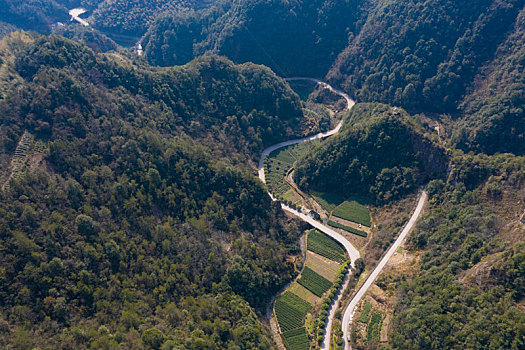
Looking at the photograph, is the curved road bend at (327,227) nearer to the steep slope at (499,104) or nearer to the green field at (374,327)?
the green field at (374,327)

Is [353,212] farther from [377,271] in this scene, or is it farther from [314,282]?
[314,282]

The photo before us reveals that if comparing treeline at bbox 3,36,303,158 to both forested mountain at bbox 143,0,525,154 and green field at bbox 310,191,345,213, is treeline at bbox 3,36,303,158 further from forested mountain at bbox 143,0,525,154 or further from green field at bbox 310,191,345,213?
forested mountain at bbox 143,0,525,154

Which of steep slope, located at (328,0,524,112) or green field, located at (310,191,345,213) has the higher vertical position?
steep slope, located at (328,0,524,112)

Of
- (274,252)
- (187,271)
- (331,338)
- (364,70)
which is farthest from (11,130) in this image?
(364,70)

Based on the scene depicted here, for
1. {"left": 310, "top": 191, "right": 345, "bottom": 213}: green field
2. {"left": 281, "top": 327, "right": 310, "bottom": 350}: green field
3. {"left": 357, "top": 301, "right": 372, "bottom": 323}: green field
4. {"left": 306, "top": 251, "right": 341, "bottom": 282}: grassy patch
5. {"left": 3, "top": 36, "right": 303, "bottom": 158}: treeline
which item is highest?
{"left": 3, "top": 36, "right": 303, "bottom": 158}: treeline

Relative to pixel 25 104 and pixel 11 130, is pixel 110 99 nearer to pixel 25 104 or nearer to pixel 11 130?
pixel 25 104

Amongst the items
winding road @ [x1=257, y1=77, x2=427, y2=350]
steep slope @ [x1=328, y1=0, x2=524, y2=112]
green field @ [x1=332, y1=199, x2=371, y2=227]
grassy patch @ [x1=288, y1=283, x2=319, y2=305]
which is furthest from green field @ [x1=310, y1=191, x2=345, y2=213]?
steep slope @ [x1=328, y1=0, x2=524, y2=112]

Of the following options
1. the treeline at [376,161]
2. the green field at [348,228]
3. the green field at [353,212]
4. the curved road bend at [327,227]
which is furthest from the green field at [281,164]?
the green field at [348,228]
